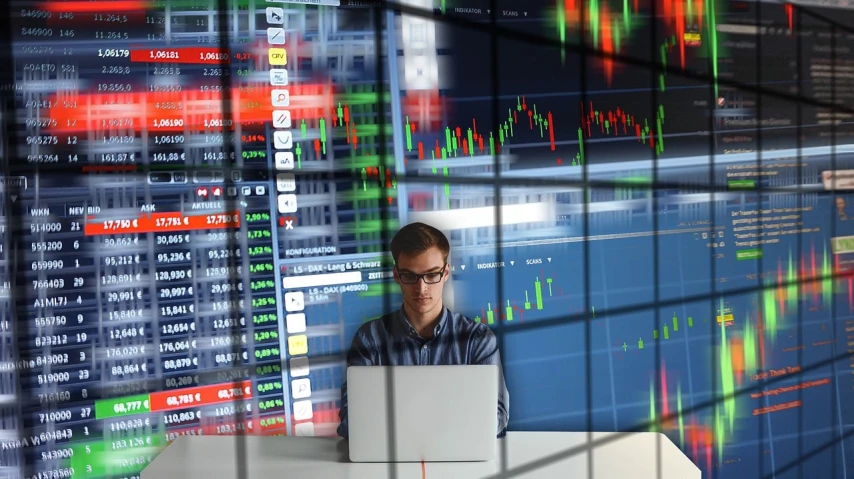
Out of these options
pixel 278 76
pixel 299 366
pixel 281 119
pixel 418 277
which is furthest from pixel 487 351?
pixel 278 76

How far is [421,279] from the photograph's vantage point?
2270 millimetres

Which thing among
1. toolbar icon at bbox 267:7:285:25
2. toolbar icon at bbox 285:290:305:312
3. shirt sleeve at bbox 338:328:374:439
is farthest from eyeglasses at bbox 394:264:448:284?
toolbar icon at bbox 267:7:285:25

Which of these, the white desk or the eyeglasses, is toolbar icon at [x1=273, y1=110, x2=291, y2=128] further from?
the white desk

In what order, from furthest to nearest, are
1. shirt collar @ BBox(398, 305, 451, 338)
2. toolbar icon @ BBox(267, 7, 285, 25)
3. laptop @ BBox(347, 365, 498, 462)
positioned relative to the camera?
shirt collar @ BBox(398, 305, 451, 338)
toolbar icon @ BBox(267, 7, 285, 25)
laptop @ BBox(347, 365, 498, 462)

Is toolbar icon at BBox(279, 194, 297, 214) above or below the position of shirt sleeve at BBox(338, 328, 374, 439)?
above

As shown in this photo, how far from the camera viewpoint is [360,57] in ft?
7.43

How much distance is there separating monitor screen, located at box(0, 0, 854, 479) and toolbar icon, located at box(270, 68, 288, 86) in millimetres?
13

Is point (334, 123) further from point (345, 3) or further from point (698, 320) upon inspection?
point (698, 320)

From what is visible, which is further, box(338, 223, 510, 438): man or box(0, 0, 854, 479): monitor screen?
box(338, 223, 510, 438): man

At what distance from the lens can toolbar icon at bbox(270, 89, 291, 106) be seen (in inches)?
86.0

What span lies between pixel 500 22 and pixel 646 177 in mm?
850

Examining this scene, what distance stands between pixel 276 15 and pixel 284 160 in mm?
483

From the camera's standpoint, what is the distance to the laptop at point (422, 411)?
1.63m

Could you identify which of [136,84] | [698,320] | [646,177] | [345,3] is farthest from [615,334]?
[136,84]
